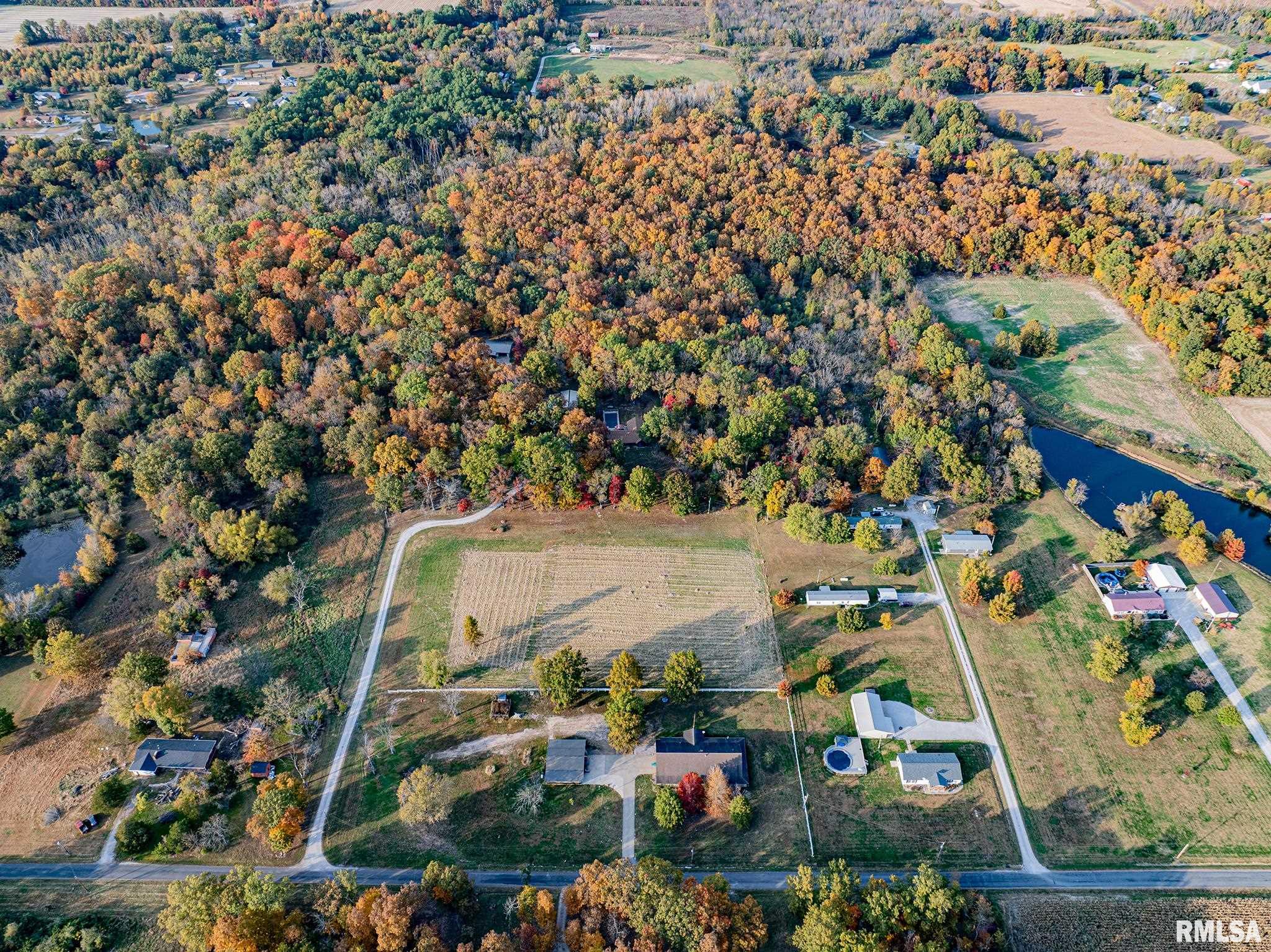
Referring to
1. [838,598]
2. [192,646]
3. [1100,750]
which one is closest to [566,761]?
[838,598]

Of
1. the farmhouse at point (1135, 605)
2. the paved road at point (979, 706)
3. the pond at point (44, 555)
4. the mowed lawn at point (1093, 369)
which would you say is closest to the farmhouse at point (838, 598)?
the paved road at point (979, 706)

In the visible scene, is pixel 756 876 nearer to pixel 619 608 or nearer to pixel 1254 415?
pixel 619 608

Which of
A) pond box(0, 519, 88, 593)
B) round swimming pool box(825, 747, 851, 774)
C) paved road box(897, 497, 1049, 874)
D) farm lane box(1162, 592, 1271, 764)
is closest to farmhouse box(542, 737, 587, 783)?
round swimming pool box(825, 747, 851, 774)

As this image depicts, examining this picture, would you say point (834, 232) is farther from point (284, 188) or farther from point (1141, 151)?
point (284, 188)

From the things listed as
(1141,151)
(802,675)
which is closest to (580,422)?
(802,675)

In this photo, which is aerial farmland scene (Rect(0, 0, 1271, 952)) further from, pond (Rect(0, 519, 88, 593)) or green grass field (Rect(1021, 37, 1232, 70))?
green grass field (Rect(1021, 37, 1232, 70))

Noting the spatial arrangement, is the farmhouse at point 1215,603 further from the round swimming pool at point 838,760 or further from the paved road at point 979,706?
the round swimming pool at point 838,760
